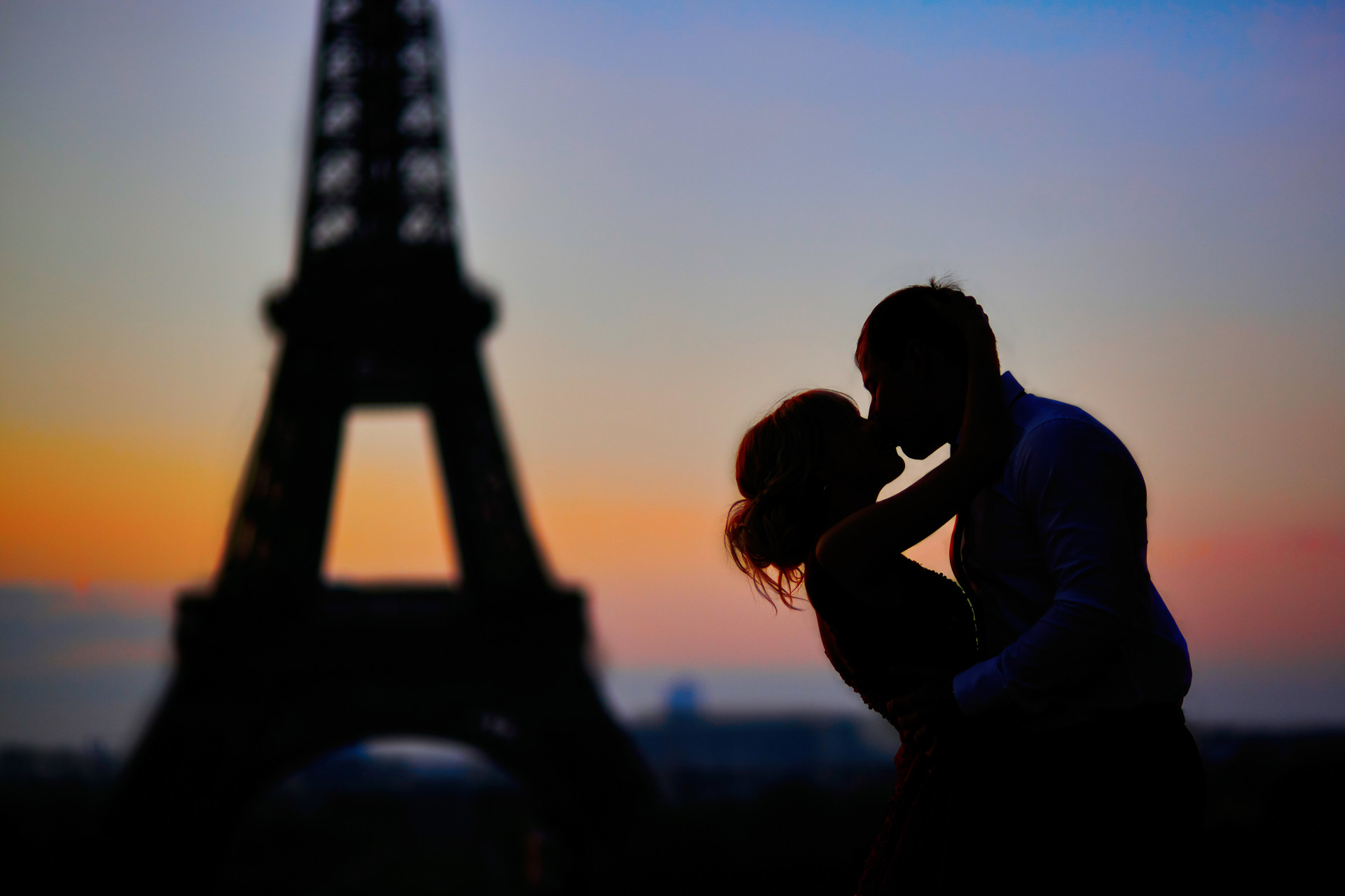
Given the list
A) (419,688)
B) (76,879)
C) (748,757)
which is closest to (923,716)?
(419,688)

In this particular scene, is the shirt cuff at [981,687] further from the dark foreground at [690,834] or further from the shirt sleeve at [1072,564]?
the dark foreground at [690,834]

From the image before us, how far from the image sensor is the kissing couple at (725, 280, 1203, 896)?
2020mm

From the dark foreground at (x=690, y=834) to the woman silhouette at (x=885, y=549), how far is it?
0.53m

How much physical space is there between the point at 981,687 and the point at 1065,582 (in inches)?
9.9

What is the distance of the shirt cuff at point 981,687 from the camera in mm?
2061

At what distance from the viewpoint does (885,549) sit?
2.12m

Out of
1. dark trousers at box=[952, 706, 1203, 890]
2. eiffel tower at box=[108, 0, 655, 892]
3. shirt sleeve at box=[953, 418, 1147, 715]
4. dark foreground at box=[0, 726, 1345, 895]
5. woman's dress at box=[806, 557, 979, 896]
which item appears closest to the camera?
shirt sleeve at box=[953, 418, 1147, 715]

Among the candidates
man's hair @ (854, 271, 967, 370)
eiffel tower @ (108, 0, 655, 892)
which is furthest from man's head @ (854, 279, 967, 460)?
eiffel tower @ (108, 0, 655, 892)

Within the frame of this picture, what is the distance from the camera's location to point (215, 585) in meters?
18.8

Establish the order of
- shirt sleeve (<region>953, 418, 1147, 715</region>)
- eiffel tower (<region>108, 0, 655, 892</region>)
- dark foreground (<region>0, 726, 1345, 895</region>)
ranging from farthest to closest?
eiffel tower (<region>108, 0, 655, 892</region>) < dark foreground (<region>0, 726, 1345, 895</region>) < shirt sleeve (<region>953, 418, 1147, 715</region>)

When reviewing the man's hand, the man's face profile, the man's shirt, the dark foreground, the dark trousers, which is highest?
the man's face profile

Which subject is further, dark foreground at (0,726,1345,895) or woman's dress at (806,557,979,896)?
dark foreground at (0,726,1345,895)

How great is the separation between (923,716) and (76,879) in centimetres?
2255

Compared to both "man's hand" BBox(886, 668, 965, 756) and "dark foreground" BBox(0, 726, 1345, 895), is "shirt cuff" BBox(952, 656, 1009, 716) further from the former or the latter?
"dark foreground" BBox(0, 726, 1345, 895)
